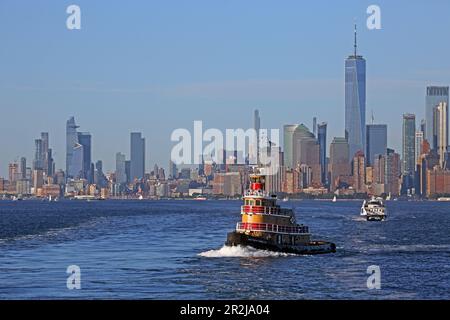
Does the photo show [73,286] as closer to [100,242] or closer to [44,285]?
[44,285]

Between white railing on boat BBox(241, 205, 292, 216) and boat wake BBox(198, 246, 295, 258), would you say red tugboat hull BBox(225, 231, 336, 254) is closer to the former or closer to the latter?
boat wake BBox(198, 246, 295, 258)

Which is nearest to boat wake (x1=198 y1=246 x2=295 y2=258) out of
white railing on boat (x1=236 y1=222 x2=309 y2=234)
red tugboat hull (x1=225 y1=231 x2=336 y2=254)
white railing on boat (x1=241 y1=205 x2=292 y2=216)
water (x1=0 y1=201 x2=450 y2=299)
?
water (x1=0 y1=201 x2=450 y2=299)

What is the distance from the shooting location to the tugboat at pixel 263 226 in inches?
3135

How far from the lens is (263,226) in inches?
3189

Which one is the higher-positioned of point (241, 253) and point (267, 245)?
point (267, 245)

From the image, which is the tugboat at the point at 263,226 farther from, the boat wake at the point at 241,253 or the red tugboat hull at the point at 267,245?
the boat wake at the point at 241,253

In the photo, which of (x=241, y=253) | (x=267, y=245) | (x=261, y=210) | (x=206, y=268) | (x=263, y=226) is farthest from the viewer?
(x=263, y=226)

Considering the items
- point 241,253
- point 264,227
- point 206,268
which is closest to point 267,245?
point 264,227

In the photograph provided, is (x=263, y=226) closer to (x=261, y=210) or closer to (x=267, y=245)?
(x=261, y=210)

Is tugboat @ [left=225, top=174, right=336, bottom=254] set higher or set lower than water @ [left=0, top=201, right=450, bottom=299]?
higher

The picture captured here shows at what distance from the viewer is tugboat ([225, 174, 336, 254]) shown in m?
79.6

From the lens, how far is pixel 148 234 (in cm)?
11631

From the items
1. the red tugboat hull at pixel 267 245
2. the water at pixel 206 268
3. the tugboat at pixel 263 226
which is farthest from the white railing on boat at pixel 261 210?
the water at pixel 206 268
